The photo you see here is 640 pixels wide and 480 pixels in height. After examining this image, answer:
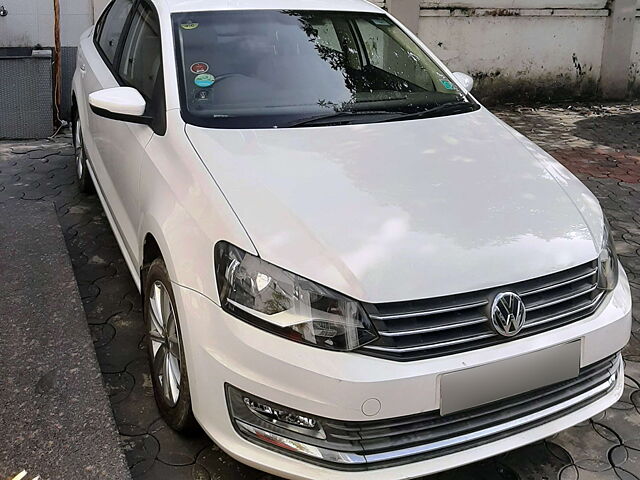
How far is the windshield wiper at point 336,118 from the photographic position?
3.00 metres

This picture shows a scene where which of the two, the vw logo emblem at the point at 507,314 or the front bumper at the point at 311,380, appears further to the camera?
the vw logo emblem at the point at 507,314

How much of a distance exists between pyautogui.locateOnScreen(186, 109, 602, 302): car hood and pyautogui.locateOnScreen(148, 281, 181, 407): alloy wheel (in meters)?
0.50

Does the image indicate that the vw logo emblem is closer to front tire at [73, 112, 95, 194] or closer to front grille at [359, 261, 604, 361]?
front grille at [359, 261, 604, 361]

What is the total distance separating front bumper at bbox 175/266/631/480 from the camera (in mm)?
2041

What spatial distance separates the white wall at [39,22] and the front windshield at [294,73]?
4041 mm

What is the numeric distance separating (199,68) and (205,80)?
8cm

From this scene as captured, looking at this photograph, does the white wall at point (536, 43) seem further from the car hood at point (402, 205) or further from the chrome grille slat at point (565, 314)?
the chrome grille slat at point (565, 314)

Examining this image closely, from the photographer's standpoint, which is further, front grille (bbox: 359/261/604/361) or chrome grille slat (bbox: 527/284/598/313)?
chrome grille slat (bbox: 527/284/598/313)

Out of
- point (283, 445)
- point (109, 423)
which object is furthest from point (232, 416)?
point (109, 423)

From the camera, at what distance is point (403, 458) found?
2.12 metres

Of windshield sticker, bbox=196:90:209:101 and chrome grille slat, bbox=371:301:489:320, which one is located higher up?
windshield sticker, bbox=196:90:209:101

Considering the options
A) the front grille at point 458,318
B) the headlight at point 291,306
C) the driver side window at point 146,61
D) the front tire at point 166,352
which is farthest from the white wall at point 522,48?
the headlight at point 291,306

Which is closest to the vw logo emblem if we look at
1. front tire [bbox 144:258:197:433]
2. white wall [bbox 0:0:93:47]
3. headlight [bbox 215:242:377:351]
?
headlight [bbox 215:242:377:351]

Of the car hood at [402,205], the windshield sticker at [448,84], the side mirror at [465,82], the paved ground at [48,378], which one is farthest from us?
the side mirror at [465,82]
